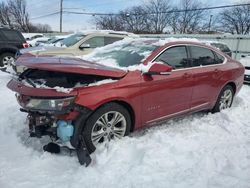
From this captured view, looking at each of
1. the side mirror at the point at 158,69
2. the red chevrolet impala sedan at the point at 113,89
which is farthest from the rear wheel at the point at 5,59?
the side mirror at the point at 158,69

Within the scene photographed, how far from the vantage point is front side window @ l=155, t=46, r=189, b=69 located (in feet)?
15.5

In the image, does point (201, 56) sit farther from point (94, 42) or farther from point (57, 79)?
point (94, 42)

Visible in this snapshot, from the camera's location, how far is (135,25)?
185ft

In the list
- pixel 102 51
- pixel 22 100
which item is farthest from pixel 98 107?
pixel 102 51

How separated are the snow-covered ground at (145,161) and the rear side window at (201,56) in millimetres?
1190

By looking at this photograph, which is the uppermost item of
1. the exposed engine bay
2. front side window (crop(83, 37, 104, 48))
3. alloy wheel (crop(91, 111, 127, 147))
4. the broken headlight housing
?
front side window (crop(83, 37, 104, 48))

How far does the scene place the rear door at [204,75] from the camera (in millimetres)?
5242

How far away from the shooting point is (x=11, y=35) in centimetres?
1222

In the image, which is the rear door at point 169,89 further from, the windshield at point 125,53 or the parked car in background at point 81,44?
the parked car in background at point 81,44

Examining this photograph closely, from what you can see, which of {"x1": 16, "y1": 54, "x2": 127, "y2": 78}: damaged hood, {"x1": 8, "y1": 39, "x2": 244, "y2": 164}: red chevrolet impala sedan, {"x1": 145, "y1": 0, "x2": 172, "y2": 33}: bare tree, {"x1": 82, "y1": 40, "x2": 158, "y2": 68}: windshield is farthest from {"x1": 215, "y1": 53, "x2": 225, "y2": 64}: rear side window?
{"x1": 145, "y1": 0, "x2": 172, "y2": 33}: bare tree

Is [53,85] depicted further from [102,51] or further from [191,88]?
[191,88]

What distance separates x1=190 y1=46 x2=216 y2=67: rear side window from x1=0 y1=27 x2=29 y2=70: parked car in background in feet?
26.6

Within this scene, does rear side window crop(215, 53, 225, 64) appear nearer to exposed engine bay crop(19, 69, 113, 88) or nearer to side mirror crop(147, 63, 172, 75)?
side mirror crop(147, 63, 172, 75)

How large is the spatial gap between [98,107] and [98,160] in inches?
26.1
